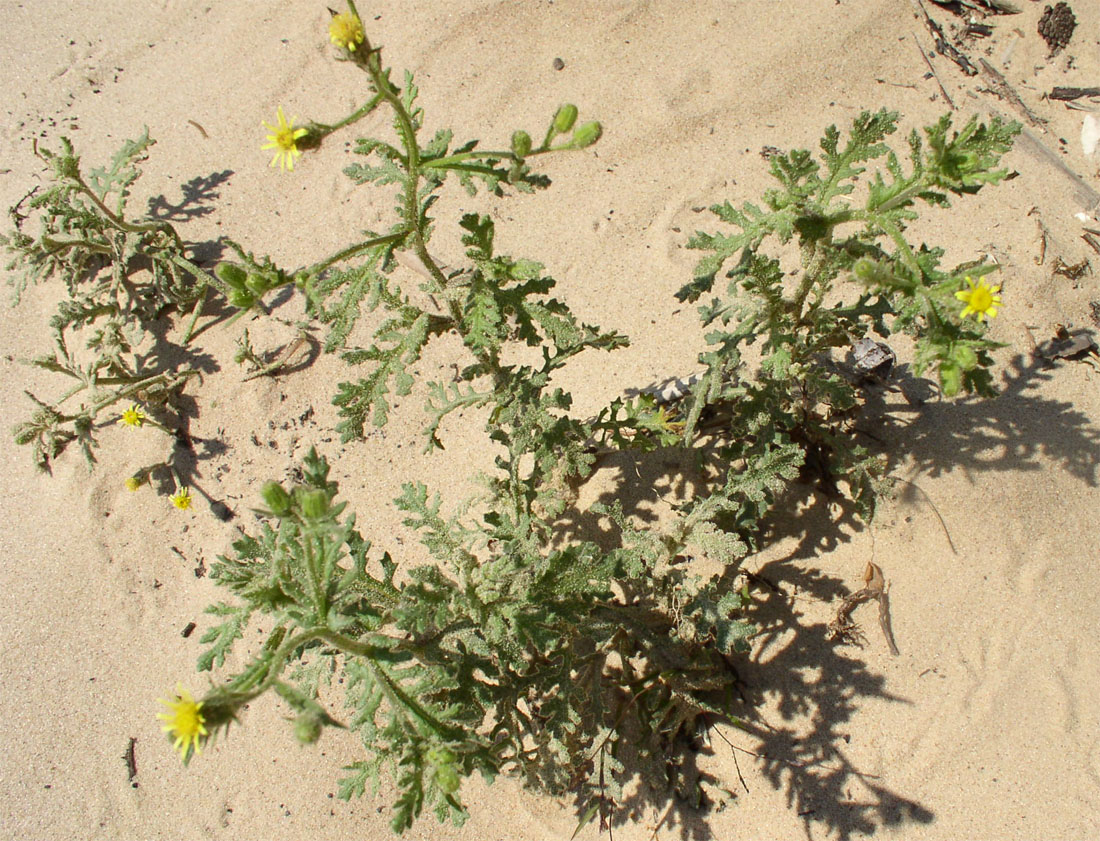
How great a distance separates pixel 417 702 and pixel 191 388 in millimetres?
2564

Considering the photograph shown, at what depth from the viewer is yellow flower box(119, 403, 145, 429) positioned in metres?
3.92

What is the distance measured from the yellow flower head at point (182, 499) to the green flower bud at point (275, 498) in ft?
6.48

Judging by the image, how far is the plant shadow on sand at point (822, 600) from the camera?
10.8 ft

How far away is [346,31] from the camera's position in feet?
6.84

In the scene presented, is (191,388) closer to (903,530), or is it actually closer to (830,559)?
(830,559)

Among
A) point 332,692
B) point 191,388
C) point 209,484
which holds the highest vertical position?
point 191,388

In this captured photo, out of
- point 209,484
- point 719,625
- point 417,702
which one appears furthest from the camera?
point 209,484

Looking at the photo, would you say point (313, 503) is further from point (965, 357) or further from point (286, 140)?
point (965, 357)

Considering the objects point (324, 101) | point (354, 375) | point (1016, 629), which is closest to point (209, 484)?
point (354, 375)

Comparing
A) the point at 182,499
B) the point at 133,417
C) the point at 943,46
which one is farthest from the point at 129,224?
the point at 943,46

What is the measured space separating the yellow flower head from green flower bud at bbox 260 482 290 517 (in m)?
1.97

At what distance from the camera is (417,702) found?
240 centimetres

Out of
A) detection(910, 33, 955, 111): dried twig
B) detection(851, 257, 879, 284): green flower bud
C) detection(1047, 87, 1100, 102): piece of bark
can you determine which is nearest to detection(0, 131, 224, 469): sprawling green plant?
detection(851, 257, 879, 284): green flower bud

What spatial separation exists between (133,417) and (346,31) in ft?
8.56
